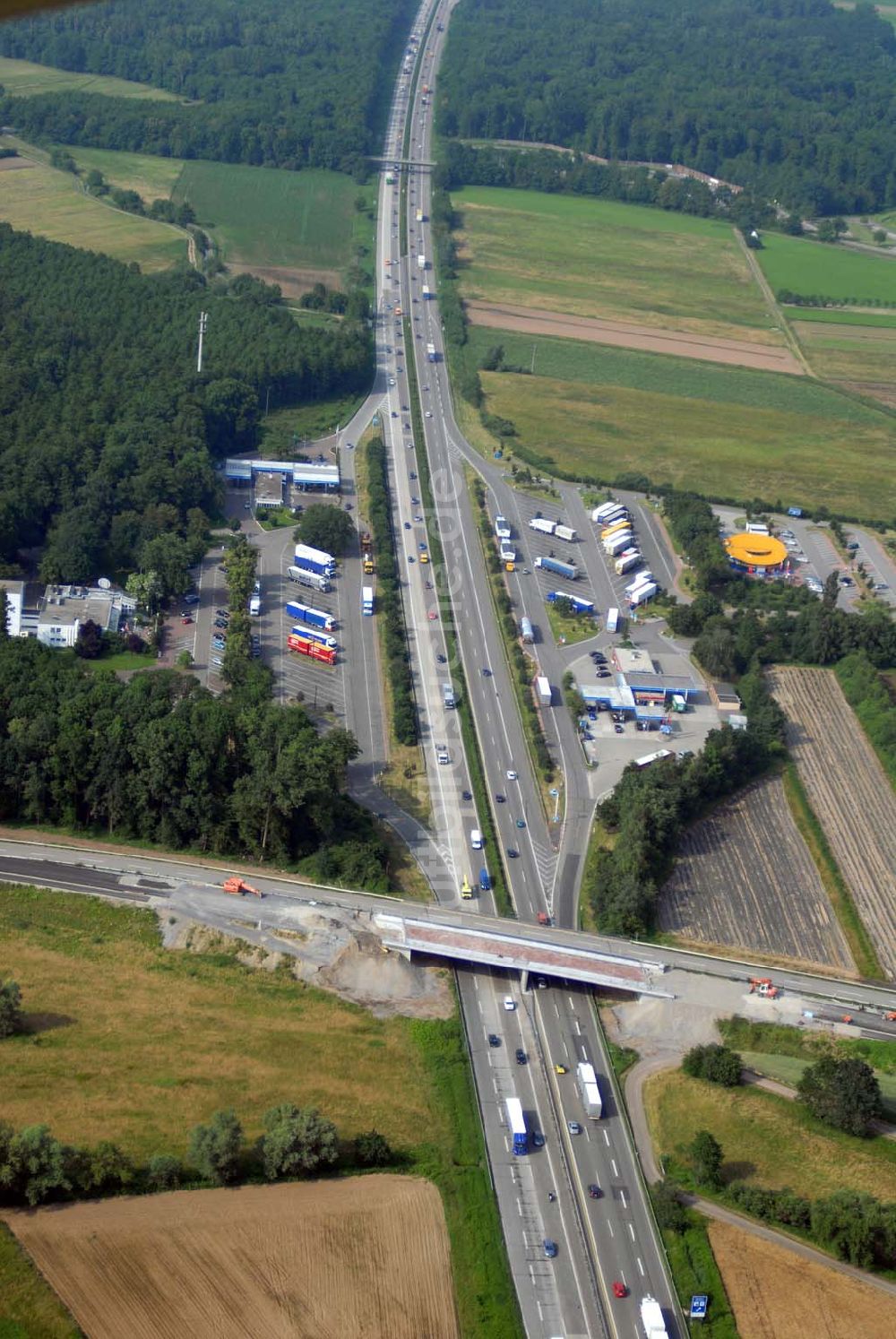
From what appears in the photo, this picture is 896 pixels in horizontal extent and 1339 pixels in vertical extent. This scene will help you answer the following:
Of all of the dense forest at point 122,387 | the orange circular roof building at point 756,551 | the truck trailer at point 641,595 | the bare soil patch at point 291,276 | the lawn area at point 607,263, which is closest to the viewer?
the dense forest at point 122,387

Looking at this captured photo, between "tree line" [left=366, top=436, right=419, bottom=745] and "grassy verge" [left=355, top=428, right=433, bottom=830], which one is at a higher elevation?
"tree line" [left=366, top=436, right=419, bottom=745]

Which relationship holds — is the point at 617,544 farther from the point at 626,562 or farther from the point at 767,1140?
the point at 767,1140

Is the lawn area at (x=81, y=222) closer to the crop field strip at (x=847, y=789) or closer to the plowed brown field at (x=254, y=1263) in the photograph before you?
the crop field strip at (x=847, y=789)

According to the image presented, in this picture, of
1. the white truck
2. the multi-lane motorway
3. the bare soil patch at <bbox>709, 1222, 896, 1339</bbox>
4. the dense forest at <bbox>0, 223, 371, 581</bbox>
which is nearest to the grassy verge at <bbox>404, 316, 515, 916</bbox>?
the multi-lane motorway

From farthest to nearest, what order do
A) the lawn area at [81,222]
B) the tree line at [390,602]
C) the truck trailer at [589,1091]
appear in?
the lawn area at [81,222] < the tree line at [390,602] < the truck trailer at [589,1091]

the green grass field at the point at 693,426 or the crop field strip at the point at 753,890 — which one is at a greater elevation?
the green grass field at the point at 693,426

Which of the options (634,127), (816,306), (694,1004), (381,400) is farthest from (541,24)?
(694,1004)

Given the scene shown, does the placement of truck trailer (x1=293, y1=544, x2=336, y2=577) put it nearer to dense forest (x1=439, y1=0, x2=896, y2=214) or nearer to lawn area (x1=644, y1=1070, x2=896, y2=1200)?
lawn area (x1=644, y1=1070, x2=896, y2=1200)

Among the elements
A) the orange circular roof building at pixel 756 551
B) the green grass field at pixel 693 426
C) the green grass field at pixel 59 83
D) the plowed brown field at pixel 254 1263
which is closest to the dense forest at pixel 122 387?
the green grass field at pixel 693 426
